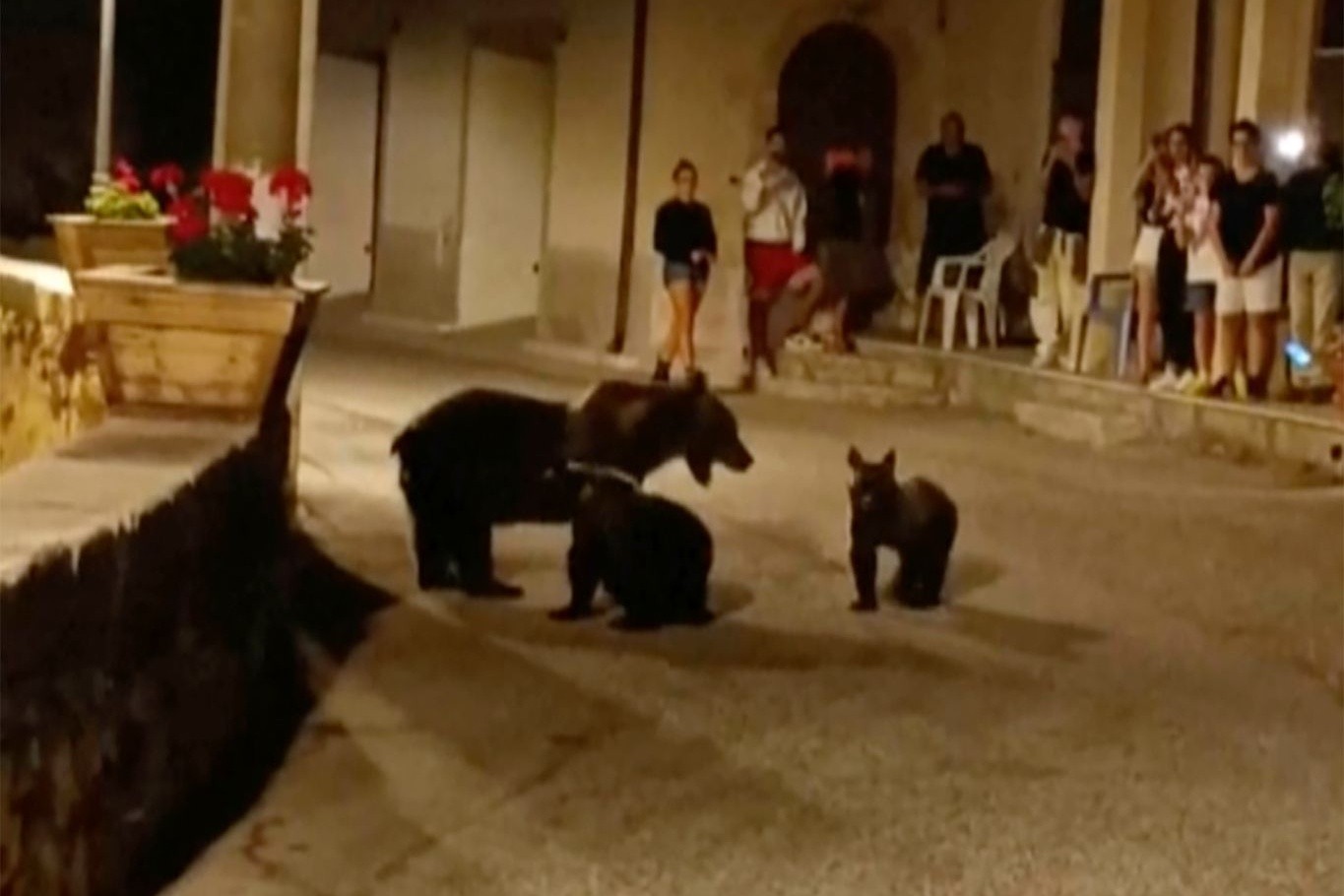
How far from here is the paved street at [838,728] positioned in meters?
5.94

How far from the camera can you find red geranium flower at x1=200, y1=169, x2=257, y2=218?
8.04 m

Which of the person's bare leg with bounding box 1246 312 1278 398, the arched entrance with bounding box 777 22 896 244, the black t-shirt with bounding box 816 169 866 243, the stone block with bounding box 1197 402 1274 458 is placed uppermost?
the arched entrance with bounding box 777 22 896 244

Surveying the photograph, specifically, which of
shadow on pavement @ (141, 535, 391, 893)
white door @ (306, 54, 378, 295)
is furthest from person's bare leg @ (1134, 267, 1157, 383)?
white door @ (306, 54, 378, 295)

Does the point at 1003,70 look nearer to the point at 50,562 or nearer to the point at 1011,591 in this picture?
the point at 1011,591

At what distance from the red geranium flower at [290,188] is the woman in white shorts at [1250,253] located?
21.5ft

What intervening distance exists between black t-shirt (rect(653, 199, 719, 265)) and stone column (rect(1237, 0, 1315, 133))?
3.53 m

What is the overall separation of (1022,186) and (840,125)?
1.62 metres

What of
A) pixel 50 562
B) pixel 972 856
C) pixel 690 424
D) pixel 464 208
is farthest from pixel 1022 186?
pixel 50 562

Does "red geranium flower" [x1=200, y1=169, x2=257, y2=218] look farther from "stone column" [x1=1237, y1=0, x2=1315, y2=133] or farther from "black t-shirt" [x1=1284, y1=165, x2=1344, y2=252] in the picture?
"stone column" [x1=1237, y1=0, x2=1315, y2=133]

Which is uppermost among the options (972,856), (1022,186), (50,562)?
(1022,186)

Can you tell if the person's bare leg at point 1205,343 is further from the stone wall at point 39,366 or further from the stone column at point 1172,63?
the stone wall at point 39,366

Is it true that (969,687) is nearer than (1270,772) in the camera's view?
No

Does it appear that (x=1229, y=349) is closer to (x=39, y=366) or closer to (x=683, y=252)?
(x=683, y=252)

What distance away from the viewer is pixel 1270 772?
690cm
